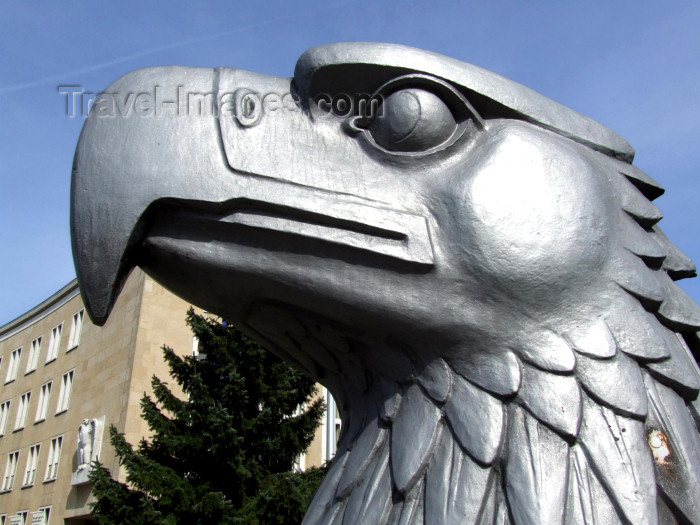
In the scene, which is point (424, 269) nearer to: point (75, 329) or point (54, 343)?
point (75, 329)

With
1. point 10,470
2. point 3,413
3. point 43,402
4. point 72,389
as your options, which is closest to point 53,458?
point 72,389

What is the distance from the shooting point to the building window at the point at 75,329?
2489 cm

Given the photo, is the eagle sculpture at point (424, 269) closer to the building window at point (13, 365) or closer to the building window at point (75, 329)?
the building window at point (75, 329)

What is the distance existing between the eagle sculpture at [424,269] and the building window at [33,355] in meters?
29.4

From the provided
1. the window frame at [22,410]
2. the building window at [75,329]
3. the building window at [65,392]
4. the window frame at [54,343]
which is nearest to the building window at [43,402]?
the window frame at [54,343]

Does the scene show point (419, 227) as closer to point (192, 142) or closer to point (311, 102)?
point (311, 102)

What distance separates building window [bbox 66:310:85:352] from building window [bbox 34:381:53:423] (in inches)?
90.1

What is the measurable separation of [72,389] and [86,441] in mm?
3508

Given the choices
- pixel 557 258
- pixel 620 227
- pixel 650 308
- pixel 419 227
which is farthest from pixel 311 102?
pixel 650 308

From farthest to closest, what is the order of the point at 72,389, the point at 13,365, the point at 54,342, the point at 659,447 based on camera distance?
the point at 13,365, the point at 54,342, the point at 72,389, the point at 659,447

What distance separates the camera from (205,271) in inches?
58.2

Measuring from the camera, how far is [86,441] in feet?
69.1

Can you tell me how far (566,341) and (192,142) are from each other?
0.94 m

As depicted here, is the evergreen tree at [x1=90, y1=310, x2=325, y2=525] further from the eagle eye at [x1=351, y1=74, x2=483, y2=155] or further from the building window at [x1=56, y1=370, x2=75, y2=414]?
the building window at [x1=56, y1=370, x2=75, y2=414]
